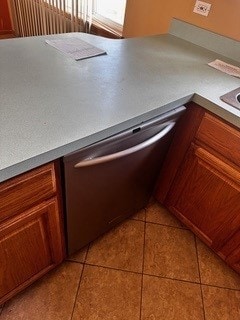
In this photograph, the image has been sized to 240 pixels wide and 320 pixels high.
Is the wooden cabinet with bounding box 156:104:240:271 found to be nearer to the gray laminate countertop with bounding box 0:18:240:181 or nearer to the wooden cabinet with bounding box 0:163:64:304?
the gray laminate countertop with bounding box 0:18:240:181

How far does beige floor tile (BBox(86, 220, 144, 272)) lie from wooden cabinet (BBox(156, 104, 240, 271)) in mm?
288

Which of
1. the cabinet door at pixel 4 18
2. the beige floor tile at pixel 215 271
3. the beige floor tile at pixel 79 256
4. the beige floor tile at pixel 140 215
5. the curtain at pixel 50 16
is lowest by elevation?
the beige floor tile at pixel 79 256

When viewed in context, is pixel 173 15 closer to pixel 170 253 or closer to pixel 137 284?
pixel 170 253

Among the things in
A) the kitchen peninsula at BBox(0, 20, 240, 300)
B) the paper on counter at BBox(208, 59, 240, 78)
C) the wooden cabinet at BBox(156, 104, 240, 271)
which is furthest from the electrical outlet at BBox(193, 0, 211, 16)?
the wooden cabinet at BBox(156, 104, 240, 271)

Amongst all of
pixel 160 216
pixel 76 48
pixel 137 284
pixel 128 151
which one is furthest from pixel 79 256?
pixel 76 48

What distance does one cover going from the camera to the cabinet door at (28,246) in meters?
0.75

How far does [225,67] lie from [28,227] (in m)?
1.21

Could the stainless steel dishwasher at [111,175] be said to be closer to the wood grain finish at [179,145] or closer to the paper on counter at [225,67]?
the wood grain finish at [179,145]

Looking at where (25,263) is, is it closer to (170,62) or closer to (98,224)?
(98,224)

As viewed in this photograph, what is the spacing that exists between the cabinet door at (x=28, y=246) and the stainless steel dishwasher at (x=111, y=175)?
72 millimetres

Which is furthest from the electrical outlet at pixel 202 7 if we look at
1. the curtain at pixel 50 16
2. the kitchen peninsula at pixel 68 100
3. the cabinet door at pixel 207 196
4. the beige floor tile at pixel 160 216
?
the beige floor tile at pixel 160 216

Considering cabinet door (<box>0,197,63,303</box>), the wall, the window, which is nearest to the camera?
cabinet door (<box>0,197,63,303</box>)

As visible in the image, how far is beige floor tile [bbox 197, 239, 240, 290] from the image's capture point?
1287 millimetres

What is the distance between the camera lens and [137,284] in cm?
123
